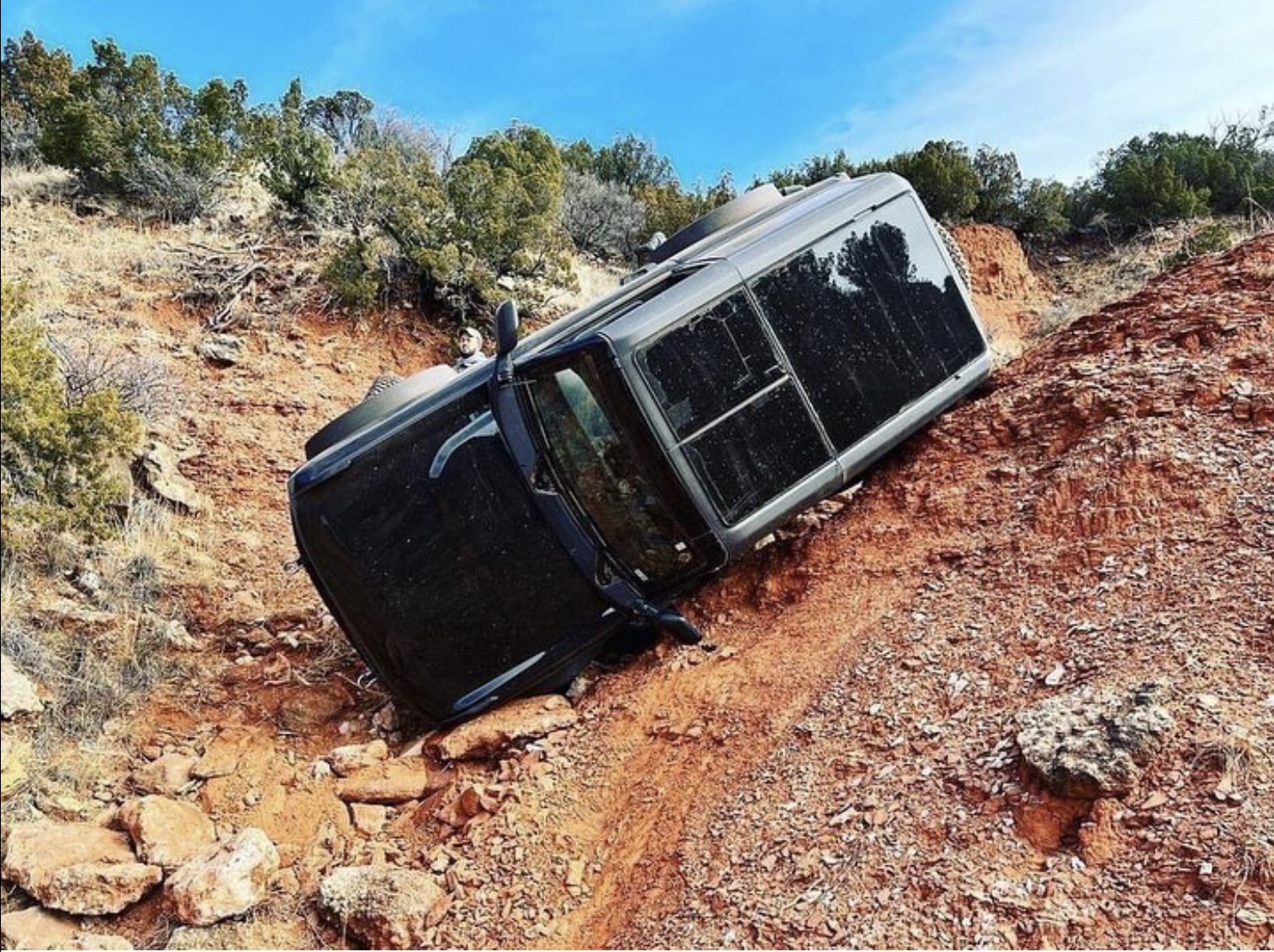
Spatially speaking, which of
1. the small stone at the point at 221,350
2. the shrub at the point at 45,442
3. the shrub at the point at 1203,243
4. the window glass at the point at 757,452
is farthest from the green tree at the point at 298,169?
the shrub at the point at 1203,243

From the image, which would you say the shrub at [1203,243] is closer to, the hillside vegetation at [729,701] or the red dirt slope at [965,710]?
the hillside vegetation at [729,701]

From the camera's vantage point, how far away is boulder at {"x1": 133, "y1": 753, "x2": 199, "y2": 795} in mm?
4312

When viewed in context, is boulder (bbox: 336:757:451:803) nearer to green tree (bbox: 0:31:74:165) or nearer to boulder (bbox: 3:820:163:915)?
boulder (bbox: 3:820:163:915)

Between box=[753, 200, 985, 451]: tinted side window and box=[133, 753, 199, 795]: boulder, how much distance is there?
147 inches

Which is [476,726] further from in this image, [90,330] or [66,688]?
[90,330]

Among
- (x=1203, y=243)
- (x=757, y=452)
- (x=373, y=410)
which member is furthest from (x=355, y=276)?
(x=1203, y=243)

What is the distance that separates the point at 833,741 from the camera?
3.76 meters

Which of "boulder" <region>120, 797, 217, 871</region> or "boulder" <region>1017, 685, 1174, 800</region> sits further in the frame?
"boulder" <region>120, 797, 217, 871</region>

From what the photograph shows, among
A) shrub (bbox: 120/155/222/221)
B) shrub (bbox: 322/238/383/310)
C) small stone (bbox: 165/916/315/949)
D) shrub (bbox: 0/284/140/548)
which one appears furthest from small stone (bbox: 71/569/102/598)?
shrub (bbox: 120/155/222/221)

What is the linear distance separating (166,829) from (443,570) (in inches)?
63.8

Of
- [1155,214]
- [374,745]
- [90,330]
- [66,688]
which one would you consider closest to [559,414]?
[374,745]

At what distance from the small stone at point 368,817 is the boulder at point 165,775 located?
0.88 m

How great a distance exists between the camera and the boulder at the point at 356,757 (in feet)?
14.7

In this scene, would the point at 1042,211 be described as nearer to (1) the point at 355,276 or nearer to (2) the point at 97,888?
(1) the point at 355,276
